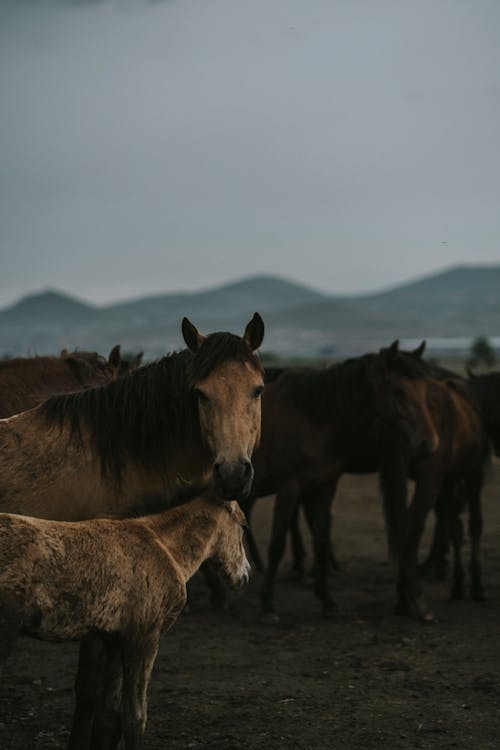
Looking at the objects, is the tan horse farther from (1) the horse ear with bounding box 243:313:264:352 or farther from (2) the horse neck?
(2) the horse neck

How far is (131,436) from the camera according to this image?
5316mm

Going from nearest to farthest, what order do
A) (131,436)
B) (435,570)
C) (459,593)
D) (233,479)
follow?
(233,479), (131,436), (459,593), (435,570)

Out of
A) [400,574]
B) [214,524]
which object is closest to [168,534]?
[214,524]

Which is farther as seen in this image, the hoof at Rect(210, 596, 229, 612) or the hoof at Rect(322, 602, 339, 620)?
the hoof at Rect(210, 596, 229, 612)

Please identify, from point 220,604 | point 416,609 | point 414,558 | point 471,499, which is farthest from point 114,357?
point 471,499

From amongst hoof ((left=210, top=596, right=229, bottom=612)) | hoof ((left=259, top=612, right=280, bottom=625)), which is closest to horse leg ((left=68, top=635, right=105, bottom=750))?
hoof ((left=259, top=612, right=280, bottom=625))

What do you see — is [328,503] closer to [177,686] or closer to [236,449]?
→ [177,686]

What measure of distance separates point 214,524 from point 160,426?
2.50ft

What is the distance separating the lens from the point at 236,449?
4816 millimetres

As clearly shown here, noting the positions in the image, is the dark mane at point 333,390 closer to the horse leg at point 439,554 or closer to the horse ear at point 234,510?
the horse leg at point 439,554

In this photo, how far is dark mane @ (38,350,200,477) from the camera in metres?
5.29

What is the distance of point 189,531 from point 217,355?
0.98 metres

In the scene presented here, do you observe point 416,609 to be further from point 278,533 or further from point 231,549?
point 231,549

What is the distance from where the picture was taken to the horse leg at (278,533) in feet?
29.9
